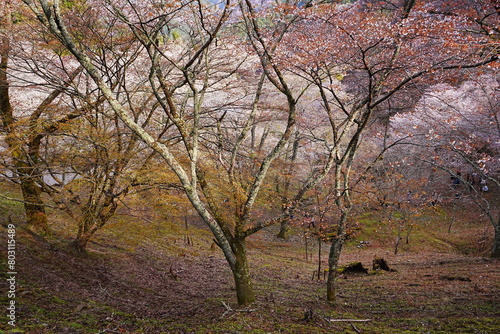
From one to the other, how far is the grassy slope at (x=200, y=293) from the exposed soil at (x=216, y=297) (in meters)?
0.02

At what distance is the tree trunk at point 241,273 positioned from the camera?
530 cm

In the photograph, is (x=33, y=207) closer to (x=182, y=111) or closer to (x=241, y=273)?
(x=182, y=111)

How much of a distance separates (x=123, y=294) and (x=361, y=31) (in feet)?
22.6

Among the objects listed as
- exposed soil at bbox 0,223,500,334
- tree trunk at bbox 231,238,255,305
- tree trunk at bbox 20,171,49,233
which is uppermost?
tree trunk at bbox 20,171,49,233

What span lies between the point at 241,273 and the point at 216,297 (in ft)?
6.18

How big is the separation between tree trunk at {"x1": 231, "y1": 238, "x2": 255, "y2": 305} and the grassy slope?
26 cm

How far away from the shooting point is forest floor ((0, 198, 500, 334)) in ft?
14.9

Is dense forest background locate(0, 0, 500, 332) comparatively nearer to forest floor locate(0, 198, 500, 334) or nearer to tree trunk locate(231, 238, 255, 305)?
tree trunk locate(231, 238, 255, 305)

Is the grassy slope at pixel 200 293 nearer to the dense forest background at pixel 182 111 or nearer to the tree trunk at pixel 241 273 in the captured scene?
the dense forest background at pixel 182 111

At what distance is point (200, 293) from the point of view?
7363 mm

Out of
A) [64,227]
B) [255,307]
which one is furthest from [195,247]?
[255,307]

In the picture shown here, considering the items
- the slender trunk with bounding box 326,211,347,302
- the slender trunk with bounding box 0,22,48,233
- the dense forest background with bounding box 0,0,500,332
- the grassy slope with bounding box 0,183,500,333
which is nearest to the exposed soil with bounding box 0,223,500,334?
the grassy slope with bounding box 0,183,500,333

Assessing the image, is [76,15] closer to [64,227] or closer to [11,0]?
[11,0]

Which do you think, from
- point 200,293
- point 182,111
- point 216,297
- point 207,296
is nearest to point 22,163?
point 182,111
